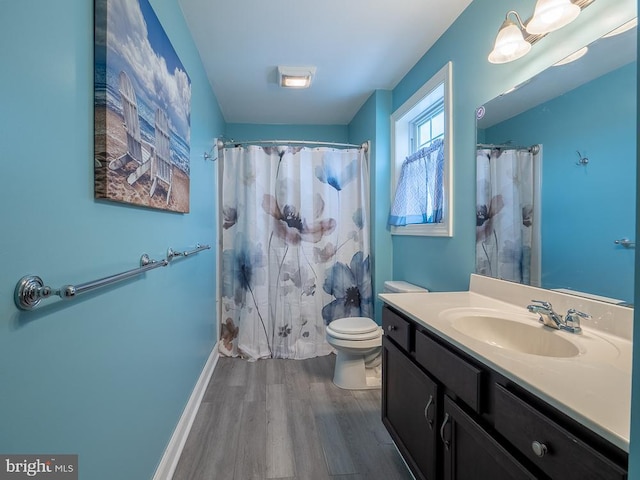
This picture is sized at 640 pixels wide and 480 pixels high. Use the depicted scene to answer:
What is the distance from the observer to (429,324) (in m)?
1.07

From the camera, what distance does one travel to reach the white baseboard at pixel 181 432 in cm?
130

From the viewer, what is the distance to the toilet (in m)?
2.04

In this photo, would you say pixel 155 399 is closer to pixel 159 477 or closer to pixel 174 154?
pixel 159 477

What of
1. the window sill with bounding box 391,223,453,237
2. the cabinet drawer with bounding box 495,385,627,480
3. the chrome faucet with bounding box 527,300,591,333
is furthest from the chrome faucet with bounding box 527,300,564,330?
the window sill with bounding box 391,223,453,237

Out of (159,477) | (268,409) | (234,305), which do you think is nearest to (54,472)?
(159,477)

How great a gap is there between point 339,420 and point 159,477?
0.96 meters

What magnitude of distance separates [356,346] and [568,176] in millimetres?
1502

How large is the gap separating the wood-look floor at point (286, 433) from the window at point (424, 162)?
1257 millimetres

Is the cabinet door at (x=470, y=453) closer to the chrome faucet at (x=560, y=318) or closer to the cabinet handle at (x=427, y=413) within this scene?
the cabinet handle at (x=427, y=413)

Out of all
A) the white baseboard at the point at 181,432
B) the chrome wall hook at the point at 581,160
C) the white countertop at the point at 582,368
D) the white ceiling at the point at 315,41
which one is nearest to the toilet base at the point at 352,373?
the white baseboard at the point at 181,432

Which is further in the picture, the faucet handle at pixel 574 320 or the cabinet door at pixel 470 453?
the faucet handle at pixel 574 320

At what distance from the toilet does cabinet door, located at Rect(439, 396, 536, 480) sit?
1030 millimetres

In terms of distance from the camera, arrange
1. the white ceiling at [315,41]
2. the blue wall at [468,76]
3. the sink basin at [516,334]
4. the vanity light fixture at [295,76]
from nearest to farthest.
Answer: the sink basin at [516,334] < the blue wall at [468,76] < the white ceiling at [315,41] < the vanity light fixture at [295,76]

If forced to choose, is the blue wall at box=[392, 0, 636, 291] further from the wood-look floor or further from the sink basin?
the wood-look floor
